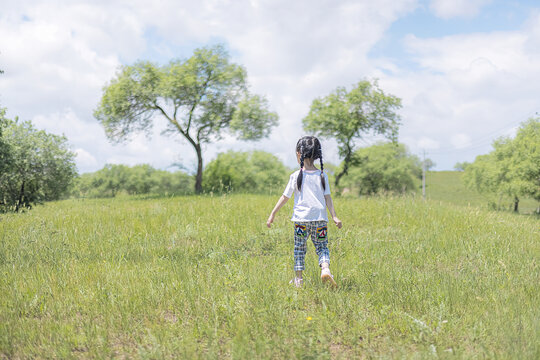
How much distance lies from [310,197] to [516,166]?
41.9m

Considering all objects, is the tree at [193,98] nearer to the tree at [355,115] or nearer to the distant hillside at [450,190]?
the tree at [355,115]

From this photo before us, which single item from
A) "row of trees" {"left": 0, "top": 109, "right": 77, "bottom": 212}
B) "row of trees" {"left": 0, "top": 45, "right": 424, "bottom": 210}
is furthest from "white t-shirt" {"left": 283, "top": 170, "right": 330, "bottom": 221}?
"row of trees" {"left": 0, "top": 109, "right": 77, "bottom": 212}

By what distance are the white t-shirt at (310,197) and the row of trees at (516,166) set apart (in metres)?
39.3

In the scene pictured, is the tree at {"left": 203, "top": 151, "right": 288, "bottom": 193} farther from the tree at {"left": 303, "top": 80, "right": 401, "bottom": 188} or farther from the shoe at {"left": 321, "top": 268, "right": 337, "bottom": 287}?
the shoe at {"left": 321, "top": 268, "right": 337, "bottom": 287}

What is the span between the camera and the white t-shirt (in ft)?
16.4

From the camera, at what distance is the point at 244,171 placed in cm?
4341

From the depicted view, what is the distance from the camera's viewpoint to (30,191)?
97.3 ft

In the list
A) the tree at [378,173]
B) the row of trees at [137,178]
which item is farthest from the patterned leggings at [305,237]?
the row of trees at [137,178]

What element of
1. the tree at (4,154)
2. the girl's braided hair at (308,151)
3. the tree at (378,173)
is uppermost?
the tree at (378,173)

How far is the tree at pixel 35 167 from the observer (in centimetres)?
2652

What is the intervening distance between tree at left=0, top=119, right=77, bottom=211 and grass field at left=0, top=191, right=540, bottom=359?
23.0 metres

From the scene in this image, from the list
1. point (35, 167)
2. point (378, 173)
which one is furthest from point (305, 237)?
point (378, 173)

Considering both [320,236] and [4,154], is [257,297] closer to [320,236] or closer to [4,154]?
[320,236]

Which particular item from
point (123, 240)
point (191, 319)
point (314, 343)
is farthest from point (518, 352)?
point (123, 240)
